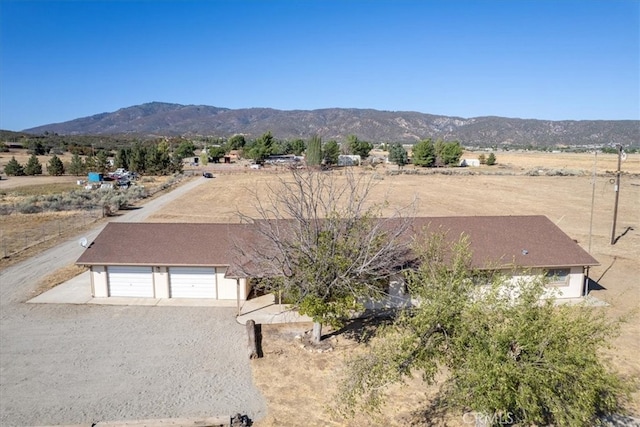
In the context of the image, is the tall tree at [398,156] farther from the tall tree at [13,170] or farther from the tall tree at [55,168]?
the tall tree at [13,170]

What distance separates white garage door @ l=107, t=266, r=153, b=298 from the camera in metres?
21.5

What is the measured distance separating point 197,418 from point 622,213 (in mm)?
47354

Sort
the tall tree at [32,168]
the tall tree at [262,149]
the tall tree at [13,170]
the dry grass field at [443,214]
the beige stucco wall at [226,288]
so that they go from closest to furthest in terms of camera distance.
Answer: the dry grass field at [443,214]
the beige stucco wall at [226,288]
the tall tree at [13,170]
the tall tree at [32,168]
the tall tree at [262,149]

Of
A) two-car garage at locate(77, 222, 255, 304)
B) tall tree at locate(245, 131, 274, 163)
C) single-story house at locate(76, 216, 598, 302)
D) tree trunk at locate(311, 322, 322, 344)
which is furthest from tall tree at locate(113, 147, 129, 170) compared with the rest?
tree trunk at locate(311, 322, 322, 344)

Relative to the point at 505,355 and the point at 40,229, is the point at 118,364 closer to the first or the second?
the point at 505,355

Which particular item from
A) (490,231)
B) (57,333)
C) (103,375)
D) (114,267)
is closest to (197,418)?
(103,375)

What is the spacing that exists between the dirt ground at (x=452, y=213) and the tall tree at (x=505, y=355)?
5.46 ft

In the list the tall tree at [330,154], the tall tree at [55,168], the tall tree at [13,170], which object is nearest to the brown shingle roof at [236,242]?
the tall tree at [55,168]

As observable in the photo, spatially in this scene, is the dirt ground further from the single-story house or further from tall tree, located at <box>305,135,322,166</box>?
tall tree, located at <box>305,135,322,166</box>

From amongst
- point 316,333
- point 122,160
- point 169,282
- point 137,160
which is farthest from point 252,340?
point 122,160

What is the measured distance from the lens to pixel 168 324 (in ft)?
61.9

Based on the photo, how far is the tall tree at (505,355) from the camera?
796cm

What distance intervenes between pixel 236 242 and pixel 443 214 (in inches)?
1117

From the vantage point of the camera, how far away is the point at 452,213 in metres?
44.6
